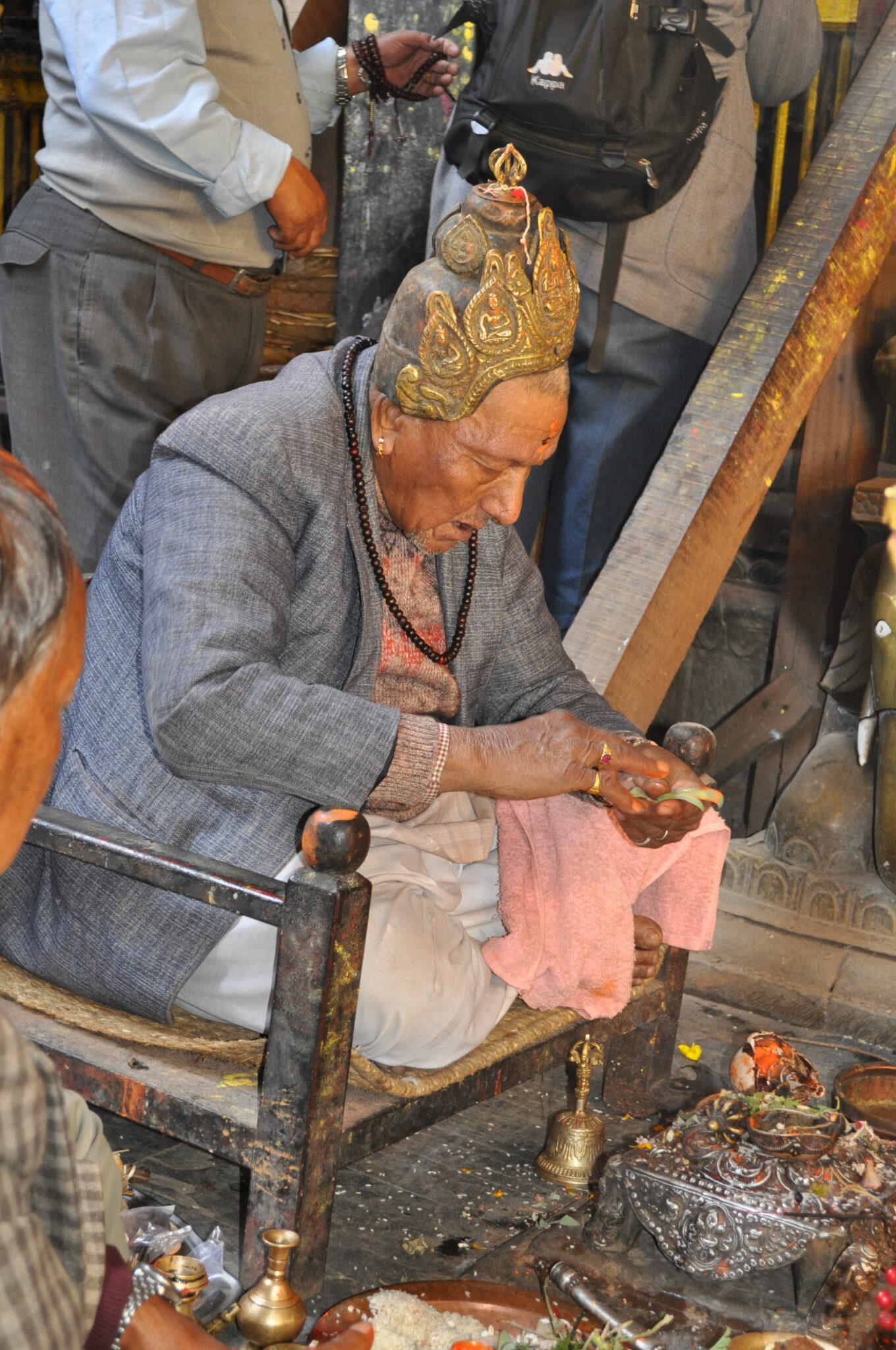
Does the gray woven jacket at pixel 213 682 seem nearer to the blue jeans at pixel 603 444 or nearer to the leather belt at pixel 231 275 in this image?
the leather belt at pixel 231 275

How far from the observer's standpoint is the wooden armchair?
205 centimetres

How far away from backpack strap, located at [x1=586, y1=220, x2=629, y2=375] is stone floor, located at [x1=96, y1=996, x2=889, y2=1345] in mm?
1800

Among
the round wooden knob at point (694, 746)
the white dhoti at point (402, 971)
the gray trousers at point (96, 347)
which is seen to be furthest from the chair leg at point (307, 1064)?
the gray trousers at point (96, 347)

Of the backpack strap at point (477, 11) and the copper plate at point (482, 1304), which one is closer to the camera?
the copper plate at point (482, 1304)

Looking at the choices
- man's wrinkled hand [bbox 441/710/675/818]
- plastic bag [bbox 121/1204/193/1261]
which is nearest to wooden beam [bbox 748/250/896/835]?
man's wrinkled hand [bbox 441/710/675/818]

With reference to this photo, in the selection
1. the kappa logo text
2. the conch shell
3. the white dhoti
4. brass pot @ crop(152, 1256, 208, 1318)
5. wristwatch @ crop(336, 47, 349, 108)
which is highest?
the kappa logo text

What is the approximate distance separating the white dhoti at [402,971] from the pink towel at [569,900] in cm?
8

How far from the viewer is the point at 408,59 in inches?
151

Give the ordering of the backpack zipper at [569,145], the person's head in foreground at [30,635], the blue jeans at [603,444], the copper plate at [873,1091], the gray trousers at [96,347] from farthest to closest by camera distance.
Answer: the blue jeans at [603,444] → the backpack zipper at [569,145] → the gray trousers at [96,347] → the copper plate at [873,1091] → the person's head in foreground at [30,635]

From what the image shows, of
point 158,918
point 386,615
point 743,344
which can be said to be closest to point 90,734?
point 158,918

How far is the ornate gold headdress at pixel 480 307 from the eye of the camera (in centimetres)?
244

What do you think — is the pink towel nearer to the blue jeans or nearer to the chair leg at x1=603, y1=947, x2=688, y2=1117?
the chair leg at x1=603, y1=947, x2=688, y2=1117

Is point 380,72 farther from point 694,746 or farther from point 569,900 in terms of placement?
point 569,900

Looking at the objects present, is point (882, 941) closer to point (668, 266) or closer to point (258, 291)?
point (668, 266)
